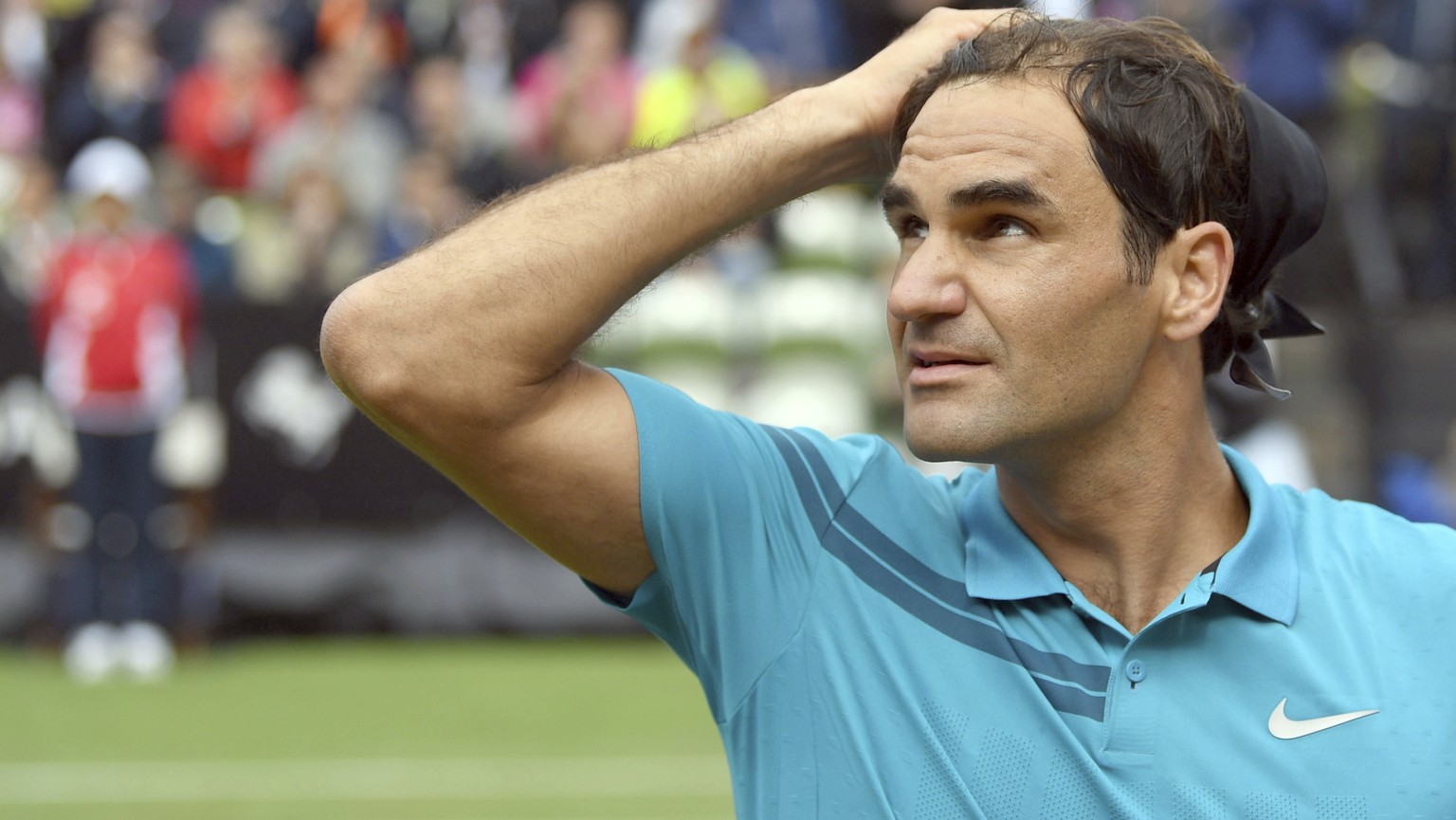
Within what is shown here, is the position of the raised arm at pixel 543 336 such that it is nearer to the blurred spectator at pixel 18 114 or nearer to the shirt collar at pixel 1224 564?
the shirt collar at pixel 1224 564

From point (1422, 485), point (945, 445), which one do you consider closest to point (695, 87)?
point (1422, 485)

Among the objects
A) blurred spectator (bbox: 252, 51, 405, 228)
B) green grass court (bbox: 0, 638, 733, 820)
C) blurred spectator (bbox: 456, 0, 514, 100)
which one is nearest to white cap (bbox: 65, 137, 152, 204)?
blurred spectator (bbox: 252, 51, 405, 228)

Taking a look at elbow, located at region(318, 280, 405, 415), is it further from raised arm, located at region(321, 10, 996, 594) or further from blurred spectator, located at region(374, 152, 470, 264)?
blurred spectator, located at region(374, 152, 470, 264)

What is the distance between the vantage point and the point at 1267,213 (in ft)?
8.63

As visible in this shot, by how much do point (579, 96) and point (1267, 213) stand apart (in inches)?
362

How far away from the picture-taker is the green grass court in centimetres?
662

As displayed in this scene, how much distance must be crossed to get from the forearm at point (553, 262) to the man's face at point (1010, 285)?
249mm

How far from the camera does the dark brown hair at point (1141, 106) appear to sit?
250 centimetres

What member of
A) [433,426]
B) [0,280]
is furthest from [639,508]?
[0,280]

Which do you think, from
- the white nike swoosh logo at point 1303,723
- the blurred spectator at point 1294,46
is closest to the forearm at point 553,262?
the white nike swoosh logo at point 1303,723

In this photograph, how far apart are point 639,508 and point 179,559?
763 centimetres

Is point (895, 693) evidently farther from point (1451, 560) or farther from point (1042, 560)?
point (1451, 560)

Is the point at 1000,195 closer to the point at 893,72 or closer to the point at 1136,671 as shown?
the point at 893,72

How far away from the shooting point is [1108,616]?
8.25 feet
